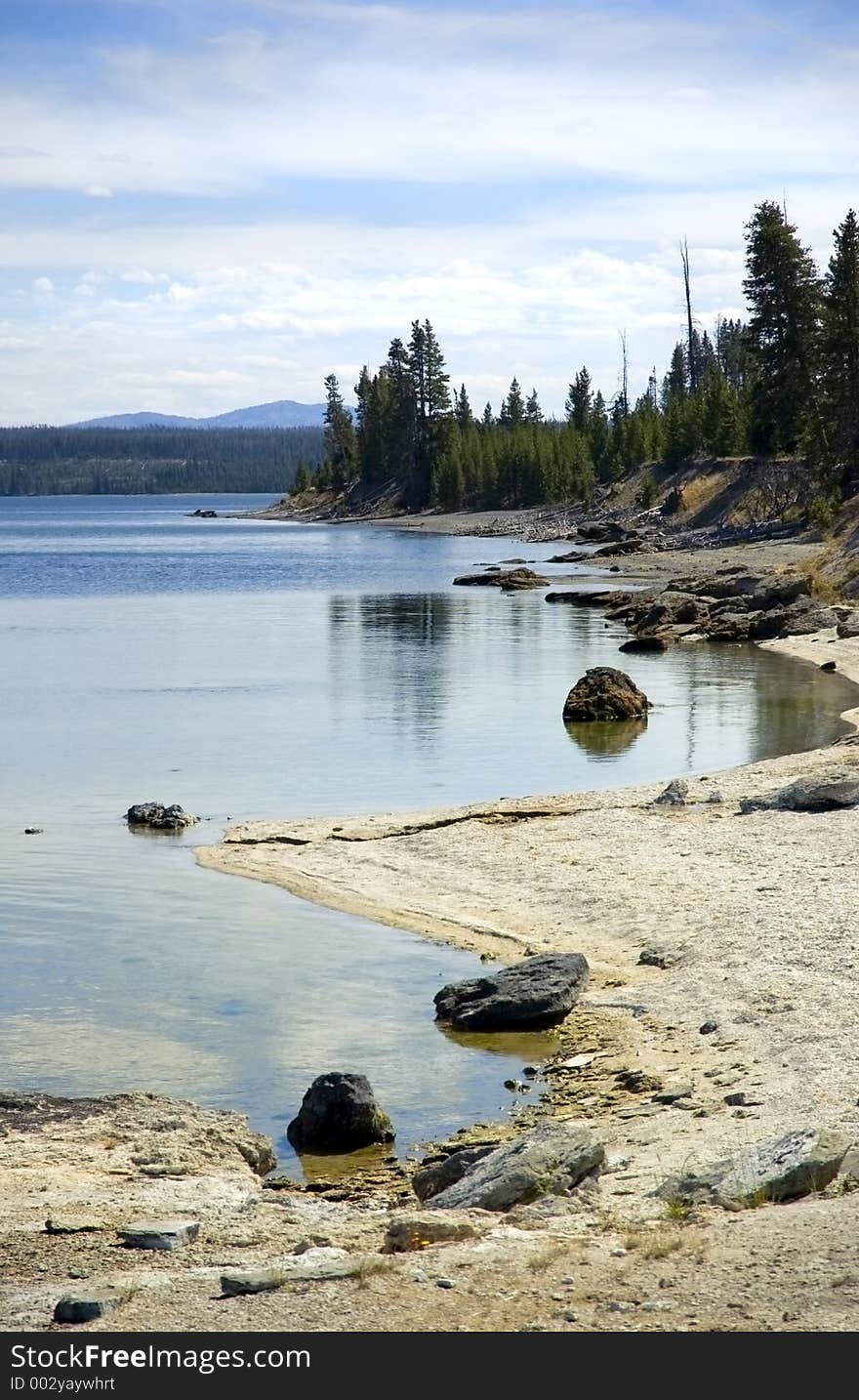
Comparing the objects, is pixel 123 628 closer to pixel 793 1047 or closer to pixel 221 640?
pixel 221 640

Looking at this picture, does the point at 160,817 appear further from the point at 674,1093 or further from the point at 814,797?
the point at 674,1093

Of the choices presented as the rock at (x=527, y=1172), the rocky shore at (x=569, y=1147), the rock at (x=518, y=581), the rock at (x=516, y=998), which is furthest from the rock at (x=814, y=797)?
the rock at (x=518, y=581)

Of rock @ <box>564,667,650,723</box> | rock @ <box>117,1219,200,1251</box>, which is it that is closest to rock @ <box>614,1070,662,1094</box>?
rock @ <box>117,1219,200,1251</box>

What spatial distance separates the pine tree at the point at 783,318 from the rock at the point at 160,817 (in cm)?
6539

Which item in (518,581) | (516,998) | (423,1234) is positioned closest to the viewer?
(423,1234)

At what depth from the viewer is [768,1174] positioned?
9.55 m

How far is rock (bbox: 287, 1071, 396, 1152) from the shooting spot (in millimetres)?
12312

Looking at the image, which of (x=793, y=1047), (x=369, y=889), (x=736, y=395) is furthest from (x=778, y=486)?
(x=793, y=1047)

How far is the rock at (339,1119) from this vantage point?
485 inches

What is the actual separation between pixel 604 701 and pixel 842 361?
162 ft

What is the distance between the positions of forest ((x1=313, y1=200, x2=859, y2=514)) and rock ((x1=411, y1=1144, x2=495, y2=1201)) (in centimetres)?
6396

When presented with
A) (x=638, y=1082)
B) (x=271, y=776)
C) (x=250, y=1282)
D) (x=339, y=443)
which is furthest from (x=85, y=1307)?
(x=339, y=443)
